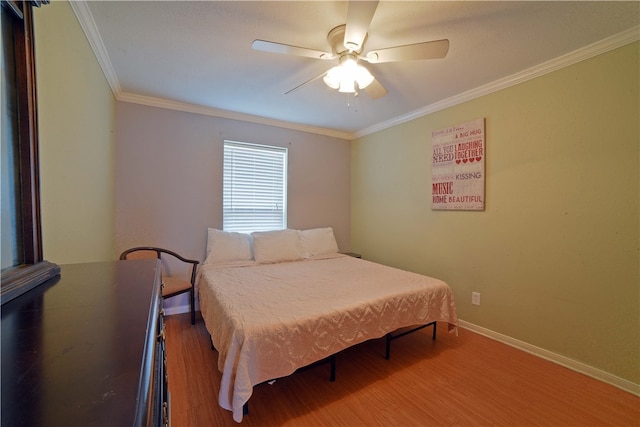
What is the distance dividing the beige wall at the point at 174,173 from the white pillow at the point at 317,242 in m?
0.28

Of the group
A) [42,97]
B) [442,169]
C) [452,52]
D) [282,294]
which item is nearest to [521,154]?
[442,169]

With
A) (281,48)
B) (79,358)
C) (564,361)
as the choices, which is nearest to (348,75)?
(281,48)

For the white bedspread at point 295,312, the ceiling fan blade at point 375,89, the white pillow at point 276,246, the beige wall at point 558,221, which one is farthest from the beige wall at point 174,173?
the beige wall at point 558,221

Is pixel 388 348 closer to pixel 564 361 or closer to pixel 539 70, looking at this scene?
pixel 564 361

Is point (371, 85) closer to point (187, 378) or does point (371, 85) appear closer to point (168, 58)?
point (168, 58)

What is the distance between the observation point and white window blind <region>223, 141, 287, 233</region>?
3332 mm

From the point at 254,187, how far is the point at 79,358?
10.3ft

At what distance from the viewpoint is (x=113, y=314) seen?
622mm

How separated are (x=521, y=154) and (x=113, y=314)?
289 cm

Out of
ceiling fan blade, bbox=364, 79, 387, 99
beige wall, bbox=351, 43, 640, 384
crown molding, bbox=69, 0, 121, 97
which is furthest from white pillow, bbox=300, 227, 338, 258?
crown molding, bbox=69, 0, 121, 97

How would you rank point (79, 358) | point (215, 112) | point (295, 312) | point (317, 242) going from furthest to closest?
point (317, 242)
point (215, 112)
point (295, 312)
point (79, 358)

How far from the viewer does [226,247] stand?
3047 mm

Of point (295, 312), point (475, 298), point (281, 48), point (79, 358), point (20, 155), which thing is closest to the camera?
point (79, 358)

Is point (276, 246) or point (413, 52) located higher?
point (413, 52)
